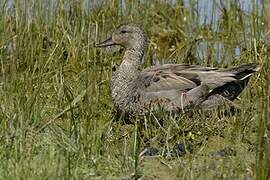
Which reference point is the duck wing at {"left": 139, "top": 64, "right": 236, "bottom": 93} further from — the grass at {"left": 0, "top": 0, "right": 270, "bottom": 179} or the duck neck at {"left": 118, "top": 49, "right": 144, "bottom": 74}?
the duck neck at {"left": 118, "top": 49, "right": 144, "bottom": 74}

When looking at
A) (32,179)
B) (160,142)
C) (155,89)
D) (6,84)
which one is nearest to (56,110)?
(6,84)

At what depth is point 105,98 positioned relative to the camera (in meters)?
7.00

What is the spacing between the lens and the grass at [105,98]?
4.45 m

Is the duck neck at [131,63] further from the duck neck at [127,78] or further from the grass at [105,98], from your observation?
the grass at [105,98]

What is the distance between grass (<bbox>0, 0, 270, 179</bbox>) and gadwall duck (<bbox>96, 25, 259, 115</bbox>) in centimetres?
13

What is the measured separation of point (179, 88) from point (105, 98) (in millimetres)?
675

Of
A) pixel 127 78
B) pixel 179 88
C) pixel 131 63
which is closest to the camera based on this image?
pixel 179 88

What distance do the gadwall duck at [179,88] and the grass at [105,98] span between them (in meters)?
0.13

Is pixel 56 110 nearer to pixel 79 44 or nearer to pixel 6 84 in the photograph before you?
pixel 6 84

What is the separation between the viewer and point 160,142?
540cm

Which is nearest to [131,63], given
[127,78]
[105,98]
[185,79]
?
[127,78]

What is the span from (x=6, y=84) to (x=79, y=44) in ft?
6.74

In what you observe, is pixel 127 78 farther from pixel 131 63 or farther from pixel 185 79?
pixel 185 79

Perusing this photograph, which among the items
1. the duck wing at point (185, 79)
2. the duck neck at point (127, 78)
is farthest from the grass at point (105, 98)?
the duck wing at point (185, 79)
